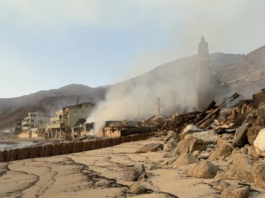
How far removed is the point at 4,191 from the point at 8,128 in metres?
137

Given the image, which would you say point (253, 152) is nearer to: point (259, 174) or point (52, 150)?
point (259, 174)

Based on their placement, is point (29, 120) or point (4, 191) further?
point (29, 120)

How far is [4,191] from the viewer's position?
25.3 feet

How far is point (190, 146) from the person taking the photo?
9.92 m

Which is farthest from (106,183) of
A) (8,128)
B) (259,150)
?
(8,128)

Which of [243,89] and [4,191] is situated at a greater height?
[243,89]

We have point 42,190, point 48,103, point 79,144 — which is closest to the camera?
point 42,190

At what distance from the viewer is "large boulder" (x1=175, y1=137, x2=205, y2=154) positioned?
990 cm

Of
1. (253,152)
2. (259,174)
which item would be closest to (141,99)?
(253,152)

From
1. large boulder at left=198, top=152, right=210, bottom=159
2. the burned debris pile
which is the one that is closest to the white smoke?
the burned debris pile

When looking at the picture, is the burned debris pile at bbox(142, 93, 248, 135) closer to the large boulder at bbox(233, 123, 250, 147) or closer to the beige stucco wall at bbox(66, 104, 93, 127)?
the large boulder at bbox(233, 123, 250, 147)

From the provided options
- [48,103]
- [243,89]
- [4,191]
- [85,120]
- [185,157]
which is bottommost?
[4,191]

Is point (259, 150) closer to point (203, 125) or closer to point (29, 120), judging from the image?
point (203, 125)

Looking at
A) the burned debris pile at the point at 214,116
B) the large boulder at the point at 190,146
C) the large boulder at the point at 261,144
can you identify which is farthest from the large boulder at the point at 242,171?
the burned debris pile at the point at 214,116
